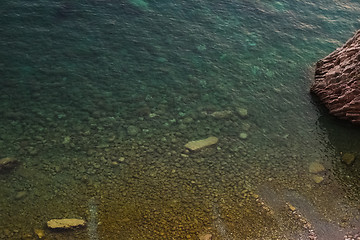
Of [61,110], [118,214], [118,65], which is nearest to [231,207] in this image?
[118,214]

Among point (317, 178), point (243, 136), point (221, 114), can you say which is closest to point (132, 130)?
point (221, 114)

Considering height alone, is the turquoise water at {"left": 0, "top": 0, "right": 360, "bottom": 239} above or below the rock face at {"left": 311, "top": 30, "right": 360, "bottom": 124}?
below

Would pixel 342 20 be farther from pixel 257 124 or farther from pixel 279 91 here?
pixel 257 124

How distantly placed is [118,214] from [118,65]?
10.2 meters

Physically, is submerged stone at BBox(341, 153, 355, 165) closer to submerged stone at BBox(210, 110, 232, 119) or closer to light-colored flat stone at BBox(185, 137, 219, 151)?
submerged stone at BBox(210, 110, 232, 119)

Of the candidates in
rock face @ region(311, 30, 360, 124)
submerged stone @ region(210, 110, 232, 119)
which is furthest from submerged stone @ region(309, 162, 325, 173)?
submerged stone @ region(210, 110, 232, 119)

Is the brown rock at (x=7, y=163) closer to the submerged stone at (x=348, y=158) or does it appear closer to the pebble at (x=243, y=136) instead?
the pebble at (x=243, y=136)

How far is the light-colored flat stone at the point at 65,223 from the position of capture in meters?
14.2

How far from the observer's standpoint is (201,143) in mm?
18656

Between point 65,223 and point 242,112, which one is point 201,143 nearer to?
point 242,112

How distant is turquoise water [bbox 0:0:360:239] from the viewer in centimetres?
1534

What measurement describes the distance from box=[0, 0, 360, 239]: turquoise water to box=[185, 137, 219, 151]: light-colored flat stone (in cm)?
38

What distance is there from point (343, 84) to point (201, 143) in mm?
8621

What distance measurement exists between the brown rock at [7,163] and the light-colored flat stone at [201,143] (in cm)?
765
